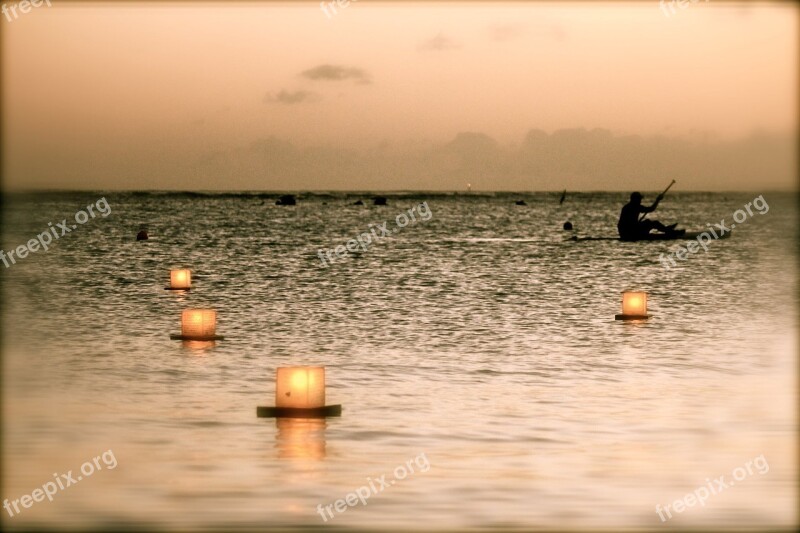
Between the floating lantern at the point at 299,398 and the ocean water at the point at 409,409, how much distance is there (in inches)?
9.8

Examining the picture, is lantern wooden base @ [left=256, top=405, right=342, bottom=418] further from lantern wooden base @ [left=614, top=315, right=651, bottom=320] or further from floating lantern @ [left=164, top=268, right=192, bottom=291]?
floating lantern @ [left=164, top=268, right=192, bottom=291]

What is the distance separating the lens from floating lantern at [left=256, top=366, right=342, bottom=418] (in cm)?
1304

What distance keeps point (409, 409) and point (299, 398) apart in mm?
1282

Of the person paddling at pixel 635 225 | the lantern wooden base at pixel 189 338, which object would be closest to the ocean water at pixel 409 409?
the lantern wooden base at pixel 189 338

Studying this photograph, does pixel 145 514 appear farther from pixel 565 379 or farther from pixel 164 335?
pixel 164 335

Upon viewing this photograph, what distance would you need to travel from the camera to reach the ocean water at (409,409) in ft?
30.9

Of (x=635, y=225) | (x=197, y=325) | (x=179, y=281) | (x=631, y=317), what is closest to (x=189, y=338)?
(x=197, y=325)

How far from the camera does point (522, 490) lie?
9859 millimetres

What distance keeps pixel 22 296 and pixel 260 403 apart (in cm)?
1758

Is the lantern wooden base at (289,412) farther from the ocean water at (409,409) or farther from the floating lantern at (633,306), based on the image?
the floating lantern at (633,306)

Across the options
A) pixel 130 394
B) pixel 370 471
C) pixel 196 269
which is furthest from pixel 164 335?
pixel 196 269

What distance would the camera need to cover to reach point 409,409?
13727 millimetres

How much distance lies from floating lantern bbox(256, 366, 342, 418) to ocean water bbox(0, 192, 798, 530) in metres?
0.25

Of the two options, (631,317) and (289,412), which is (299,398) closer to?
(289,412)
